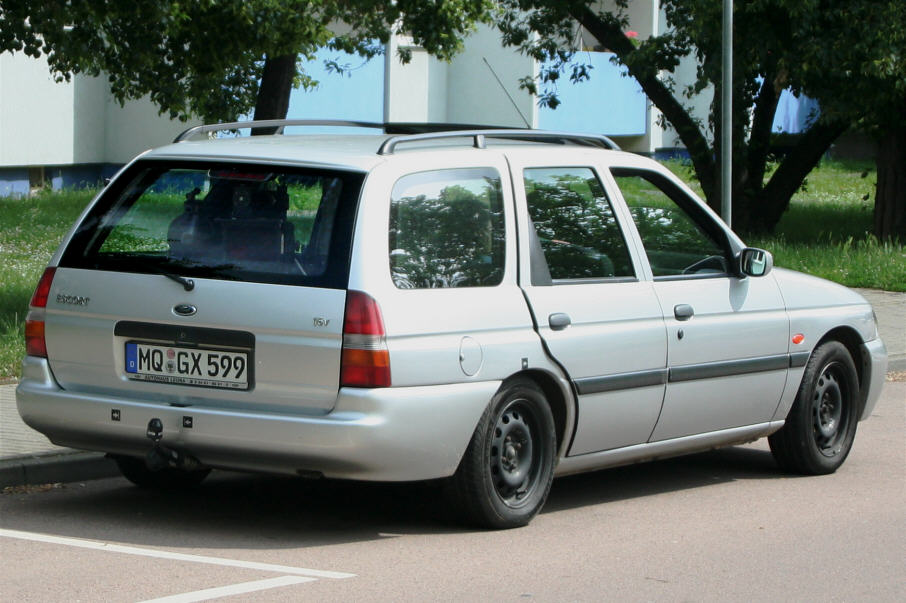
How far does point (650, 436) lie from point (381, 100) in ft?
84.1

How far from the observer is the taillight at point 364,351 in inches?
243

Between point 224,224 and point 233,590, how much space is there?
1.69 metres

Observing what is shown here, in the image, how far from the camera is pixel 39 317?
6859mm

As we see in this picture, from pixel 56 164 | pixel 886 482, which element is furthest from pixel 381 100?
pixel 886 482

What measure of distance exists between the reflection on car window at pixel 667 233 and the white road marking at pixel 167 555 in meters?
2.49

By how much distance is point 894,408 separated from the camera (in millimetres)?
11133

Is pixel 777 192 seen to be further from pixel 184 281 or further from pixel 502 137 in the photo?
pixel 184 281

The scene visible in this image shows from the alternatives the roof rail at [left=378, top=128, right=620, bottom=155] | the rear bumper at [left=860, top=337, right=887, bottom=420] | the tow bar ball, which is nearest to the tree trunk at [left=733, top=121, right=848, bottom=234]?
the rear bumper at [left=860, top=337, right=887, bottom=420]

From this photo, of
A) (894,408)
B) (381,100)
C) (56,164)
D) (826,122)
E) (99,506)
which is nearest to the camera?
(99,506)

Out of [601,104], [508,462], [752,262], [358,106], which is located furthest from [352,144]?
[601,104]

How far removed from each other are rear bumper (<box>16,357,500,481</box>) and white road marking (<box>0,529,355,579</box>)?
43 cm

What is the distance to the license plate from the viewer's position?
6375mm

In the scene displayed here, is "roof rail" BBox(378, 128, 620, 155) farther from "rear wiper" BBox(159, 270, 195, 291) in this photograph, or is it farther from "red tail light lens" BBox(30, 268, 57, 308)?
"red tail light lens" BBox(30, 268, 57, 308)

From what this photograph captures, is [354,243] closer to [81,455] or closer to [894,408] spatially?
[81,455]
